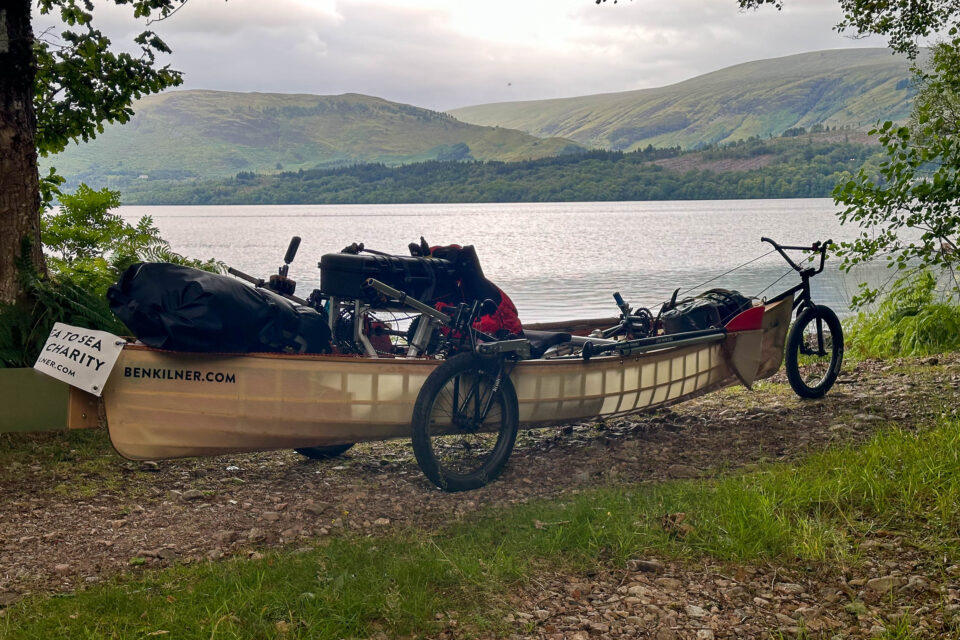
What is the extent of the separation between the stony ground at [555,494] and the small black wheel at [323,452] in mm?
92

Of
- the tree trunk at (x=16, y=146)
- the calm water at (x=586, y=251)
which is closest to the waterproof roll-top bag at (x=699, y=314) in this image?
the calm water at (x=586, y=251)

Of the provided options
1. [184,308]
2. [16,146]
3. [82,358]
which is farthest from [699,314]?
[16,146]

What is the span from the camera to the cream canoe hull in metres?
5.85

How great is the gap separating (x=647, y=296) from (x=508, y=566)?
2331 cm

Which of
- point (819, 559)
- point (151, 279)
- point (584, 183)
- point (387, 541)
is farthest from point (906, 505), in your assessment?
point (584, 183)

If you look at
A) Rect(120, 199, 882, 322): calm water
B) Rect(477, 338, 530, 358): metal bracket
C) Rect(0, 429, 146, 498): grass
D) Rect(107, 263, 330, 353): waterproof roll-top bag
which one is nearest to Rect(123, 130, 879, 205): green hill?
Rect(120, 199, 882, 322): calm water

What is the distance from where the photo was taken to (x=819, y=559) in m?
4.77

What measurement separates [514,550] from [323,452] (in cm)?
306

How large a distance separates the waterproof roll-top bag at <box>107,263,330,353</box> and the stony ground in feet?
3.97

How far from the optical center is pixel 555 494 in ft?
21.0

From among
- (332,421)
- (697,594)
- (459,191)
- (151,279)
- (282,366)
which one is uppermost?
(459,191)

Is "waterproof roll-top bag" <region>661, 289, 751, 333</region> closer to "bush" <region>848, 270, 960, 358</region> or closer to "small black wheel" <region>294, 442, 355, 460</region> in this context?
"small black wheel" <region>294, 442, 355, 460</region>

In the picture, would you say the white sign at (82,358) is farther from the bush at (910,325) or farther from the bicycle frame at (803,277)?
the bush at (910,325)

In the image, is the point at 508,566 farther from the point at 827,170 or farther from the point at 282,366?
the point at 827,170
